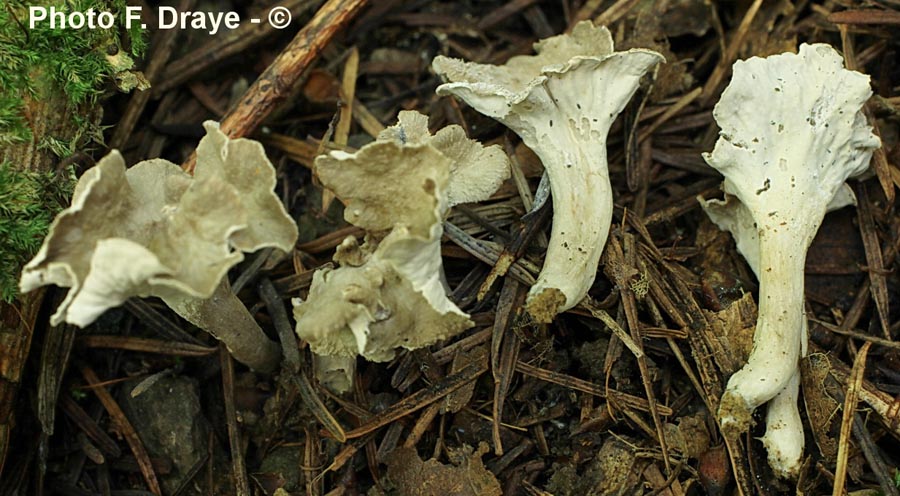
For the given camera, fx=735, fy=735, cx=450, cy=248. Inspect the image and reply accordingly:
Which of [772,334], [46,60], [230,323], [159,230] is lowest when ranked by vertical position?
[772,334]

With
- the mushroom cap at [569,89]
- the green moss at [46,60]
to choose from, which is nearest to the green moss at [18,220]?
the green moss at [46,60]

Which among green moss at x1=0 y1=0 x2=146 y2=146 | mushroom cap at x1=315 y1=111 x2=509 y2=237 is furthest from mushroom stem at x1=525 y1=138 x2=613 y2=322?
green moss at x1=0 y1=0 x2=146 y2=146

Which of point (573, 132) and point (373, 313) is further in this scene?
point (573, 132)

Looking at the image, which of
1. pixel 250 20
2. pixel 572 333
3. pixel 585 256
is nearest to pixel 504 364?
pixel 572 333

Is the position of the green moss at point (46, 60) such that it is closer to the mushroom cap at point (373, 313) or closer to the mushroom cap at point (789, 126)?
the mushroom cap at point (373, 313)

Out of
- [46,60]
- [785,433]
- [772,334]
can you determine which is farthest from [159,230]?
[785,433]

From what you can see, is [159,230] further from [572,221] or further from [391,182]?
[572,221]
